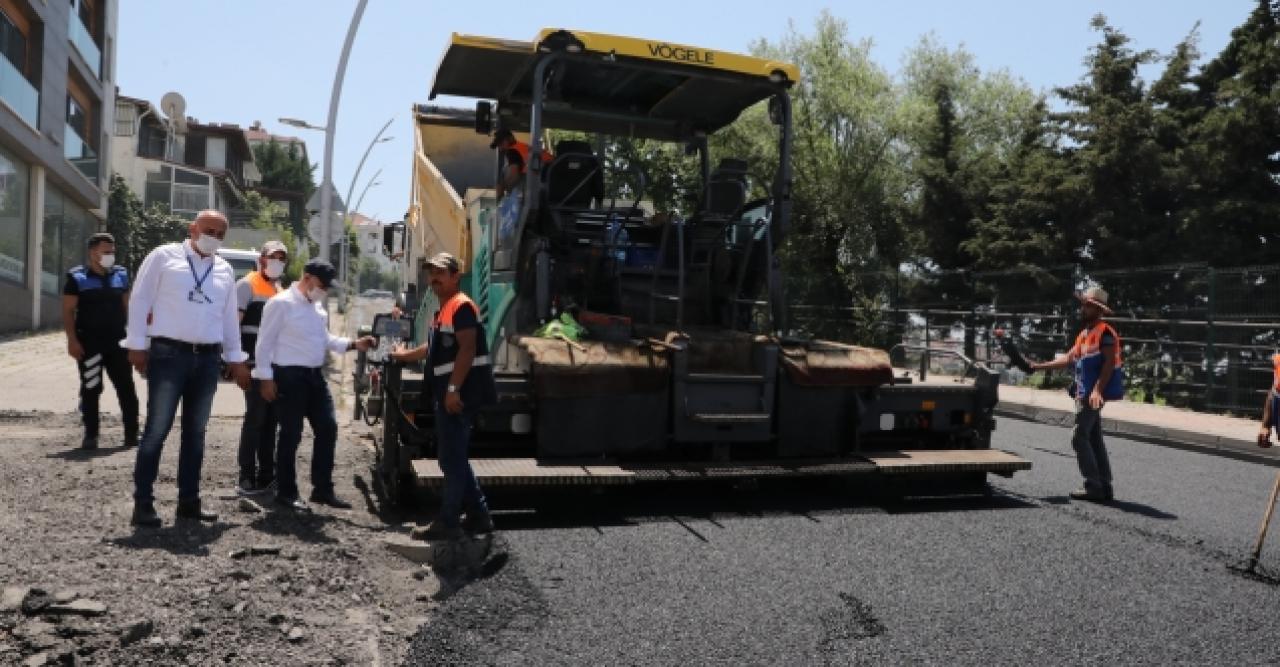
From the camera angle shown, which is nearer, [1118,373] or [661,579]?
[661,579]

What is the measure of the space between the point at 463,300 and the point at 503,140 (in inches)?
110

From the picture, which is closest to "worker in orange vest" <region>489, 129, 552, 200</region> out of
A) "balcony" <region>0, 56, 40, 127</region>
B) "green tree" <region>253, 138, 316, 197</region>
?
"balcony" <region>0, 56, 40, 127</region>

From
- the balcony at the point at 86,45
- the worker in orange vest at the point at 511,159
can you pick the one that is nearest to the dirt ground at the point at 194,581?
the worker in orange vest at the point at 511,159

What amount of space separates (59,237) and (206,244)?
2318 cm

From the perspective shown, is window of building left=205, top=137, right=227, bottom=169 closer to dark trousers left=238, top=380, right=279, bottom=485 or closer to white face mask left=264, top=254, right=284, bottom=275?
white face mask left=264, top=254, right=284, bottom=275

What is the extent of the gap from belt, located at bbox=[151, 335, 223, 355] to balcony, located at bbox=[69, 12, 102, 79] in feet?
77.4

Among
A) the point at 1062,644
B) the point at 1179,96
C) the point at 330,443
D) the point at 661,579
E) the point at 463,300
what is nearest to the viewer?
the point at 1062,644

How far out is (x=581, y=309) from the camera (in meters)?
6.97

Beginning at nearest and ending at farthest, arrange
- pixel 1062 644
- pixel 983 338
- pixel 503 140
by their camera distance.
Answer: pixel 1062 644, pixel 503 140, pixel 983 338

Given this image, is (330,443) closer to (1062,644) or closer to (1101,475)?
(1062,644)

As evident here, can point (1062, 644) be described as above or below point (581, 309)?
below

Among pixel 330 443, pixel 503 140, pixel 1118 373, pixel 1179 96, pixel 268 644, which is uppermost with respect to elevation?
pixel 1179 96

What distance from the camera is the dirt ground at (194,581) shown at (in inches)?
144

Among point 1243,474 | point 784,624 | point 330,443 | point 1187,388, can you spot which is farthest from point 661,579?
point 1187,388
